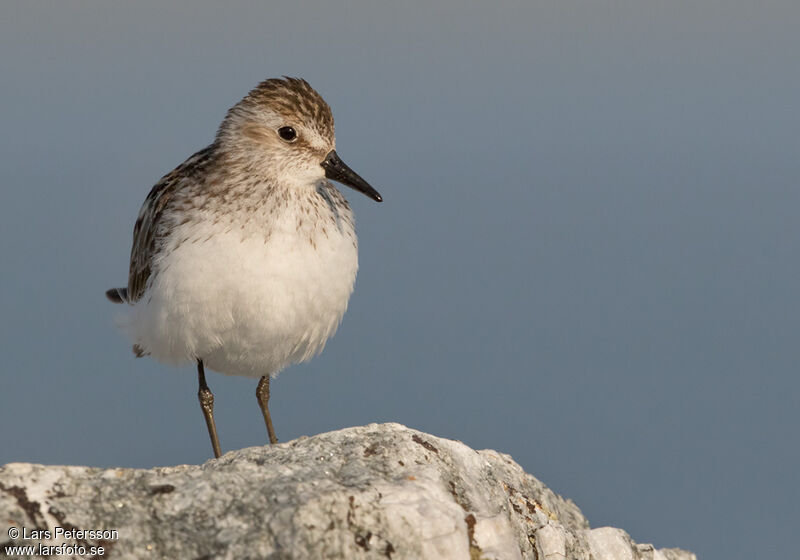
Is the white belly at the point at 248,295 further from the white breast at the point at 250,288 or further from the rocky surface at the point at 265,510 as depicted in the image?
the rocky surface at the point at 265,510

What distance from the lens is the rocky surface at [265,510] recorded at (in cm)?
584

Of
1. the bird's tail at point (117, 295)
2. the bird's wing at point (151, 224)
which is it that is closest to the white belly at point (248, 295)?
the bird's wing at point (151, 224)

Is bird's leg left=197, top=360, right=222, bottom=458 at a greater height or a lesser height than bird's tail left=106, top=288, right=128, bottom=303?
lesser

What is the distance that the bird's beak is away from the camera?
10.0m

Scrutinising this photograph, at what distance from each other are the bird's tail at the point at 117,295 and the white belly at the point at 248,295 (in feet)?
4.54

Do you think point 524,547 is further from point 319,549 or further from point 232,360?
point 232,360

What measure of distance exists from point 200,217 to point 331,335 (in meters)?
2.08

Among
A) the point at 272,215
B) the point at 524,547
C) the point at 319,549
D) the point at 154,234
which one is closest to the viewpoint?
the point at 319,549

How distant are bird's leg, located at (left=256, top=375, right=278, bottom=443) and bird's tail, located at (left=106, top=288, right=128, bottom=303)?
1985 millimetres

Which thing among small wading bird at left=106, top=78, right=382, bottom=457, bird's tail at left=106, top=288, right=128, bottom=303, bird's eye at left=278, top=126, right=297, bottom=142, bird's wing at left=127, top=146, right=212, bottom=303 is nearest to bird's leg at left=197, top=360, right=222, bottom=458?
small wading bird at left=106, top=78, right=382, bottom=457

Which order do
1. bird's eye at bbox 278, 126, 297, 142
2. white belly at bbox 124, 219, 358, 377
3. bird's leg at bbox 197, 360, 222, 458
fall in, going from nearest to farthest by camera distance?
white belly at bbox 124, 219, 358, 377
bird's eye at bbox 278, 126, 297, 142
bird's leg at bbox 197, 360, 222, 458

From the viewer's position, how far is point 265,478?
20.6 feet

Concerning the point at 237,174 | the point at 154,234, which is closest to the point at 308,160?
the point at 237,174

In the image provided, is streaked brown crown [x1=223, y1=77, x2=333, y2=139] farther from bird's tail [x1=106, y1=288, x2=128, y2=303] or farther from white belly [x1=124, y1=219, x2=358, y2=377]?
bird's tail [x1=106, y1=288, x2=128, y2=303]
